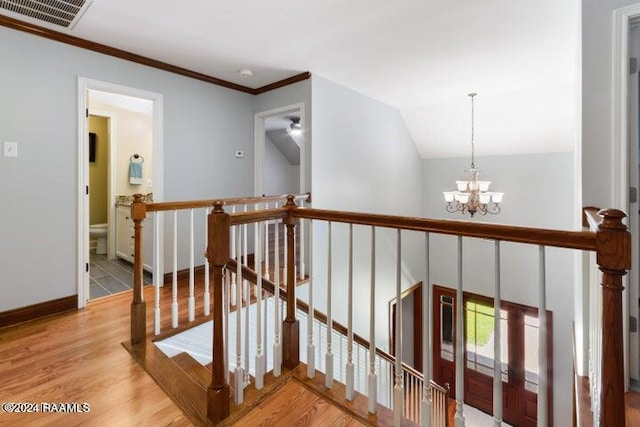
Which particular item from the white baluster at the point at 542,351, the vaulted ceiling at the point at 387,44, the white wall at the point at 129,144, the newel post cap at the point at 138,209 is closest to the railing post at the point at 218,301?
the newel post cap at the point at 138,209

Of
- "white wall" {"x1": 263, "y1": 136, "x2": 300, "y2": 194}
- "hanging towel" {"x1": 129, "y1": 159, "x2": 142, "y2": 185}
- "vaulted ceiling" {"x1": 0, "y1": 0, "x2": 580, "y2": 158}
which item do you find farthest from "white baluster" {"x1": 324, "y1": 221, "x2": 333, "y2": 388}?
"white wall" {"x1": 263, "y1": 136, "x2": 300, "y2": 194}

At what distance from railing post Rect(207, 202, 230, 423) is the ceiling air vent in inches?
80.1

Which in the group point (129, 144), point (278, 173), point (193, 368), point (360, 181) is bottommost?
point (193, 368)

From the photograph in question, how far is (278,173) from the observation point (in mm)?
7191

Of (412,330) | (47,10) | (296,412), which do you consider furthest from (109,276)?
(412,330)

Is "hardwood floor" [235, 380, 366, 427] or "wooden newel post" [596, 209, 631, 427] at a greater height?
"wooden newel post" [596, 209, 631, 427]

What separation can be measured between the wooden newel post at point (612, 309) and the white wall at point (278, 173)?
6217 millimetres

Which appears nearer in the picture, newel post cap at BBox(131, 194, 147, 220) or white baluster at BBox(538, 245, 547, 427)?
white baluster at BBox(538, 245, 547, 427)

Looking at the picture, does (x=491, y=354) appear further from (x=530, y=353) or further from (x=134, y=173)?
(x=134, y=173)

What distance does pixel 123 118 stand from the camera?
456cm

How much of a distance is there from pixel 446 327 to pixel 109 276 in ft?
18.0

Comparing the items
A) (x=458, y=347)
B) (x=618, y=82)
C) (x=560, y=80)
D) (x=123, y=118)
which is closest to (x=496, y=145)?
(x=560, y=80)

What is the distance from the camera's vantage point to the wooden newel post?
2.73 feet

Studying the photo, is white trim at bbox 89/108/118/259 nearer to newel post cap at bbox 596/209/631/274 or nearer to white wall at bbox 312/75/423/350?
white wall at bbox 312/75/423/350
